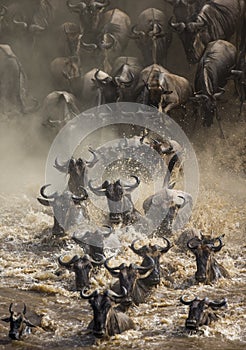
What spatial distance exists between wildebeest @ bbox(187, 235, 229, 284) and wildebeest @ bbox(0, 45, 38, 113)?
10095 millimetres

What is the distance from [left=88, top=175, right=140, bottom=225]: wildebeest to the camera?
16.8 meters

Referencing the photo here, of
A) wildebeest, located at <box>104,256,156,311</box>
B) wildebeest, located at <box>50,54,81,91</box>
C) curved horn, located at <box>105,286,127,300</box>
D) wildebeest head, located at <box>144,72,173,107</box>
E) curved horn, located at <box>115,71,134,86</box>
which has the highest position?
wildebeest, located at <box>50,54,81,91</box>

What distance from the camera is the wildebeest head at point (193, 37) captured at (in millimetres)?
23281

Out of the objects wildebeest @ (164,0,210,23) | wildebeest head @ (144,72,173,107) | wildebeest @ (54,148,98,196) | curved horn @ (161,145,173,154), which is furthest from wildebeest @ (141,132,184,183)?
wildebeest @ (164,0,210,23)

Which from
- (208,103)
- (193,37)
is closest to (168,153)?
(208,103)

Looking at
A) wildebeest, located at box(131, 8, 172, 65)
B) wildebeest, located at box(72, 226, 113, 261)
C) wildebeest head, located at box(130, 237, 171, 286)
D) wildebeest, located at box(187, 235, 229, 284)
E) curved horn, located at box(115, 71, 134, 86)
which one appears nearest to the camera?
wildebeest head, located at box(130, 237, 171, 286)

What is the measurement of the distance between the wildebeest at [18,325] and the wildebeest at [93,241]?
2.65m

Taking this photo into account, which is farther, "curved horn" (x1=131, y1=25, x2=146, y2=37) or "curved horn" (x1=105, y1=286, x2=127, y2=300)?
"curved horn" (x1=131, y1=25, x2=146, y2=37)

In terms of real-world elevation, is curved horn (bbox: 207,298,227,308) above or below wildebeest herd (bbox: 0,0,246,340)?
below

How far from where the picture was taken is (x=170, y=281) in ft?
47.0

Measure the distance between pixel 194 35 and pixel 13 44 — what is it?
6.19 metres

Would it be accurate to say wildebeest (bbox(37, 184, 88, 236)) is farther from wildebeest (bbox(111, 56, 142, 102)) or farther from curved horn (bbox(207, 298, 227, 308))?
wildebeest (bbox(111, 56, 142, 102))

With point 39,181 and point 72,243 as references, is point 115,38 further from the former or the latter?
point 72,243

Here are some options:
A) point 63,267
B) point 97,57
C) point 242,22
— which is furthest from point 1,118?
point 63,267
